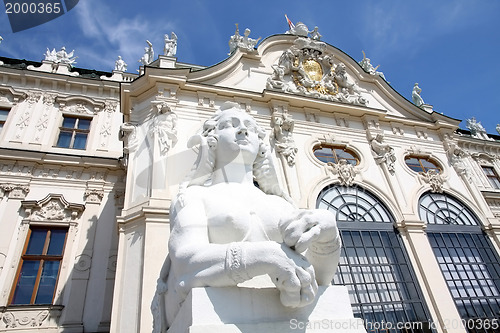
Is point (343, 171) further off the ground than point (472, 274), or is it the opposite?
point (343, 171)

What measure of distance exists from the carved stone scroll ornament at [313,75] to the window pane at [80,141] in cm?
735

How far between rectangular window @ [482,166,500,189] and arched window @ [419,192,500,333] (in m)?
6.89

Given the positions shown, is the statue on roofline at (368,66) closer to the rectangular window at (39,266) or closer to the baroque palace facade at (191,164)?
the baroque palace facade at (191,164)

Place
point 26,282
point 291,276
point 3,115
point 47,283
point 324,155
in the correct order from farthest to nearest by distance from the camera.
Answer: point 3,115, point 324,155, point 47,283, point 26,282, point 291,276

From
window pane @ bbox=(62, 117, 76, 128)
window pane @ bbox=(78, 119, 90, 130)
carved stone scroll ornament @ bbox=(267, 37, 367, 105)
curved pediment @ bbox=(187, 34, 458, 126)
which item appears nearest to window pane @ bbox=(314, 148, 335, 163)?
curved pediment @ bbox=(187, 34, 458, 126)

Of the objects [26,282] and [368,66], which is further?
[368,66]

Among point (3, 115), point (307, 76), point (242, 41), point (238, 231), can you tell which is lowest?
point (238, 231)

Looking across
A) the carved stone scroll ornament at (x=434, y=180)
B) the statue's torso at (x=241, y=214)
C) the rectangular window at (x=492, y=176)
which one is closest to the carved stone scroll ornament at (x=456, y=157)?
the carved stone scroll ornament at (x=434, y=180)

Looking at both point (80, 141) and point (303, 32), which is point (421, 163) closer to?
point (303, 32)

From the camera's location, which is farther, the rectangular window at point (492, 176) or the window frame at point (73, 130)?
the rectangular window at point (492, 176)

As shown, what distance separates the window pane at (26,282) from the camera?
8.20m

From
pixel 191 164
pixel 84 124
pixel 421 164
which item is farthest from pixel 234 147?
pixel 84 124

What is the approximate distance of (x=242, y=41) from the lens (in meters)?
12.9

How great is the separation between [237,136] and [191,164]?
589 cm
